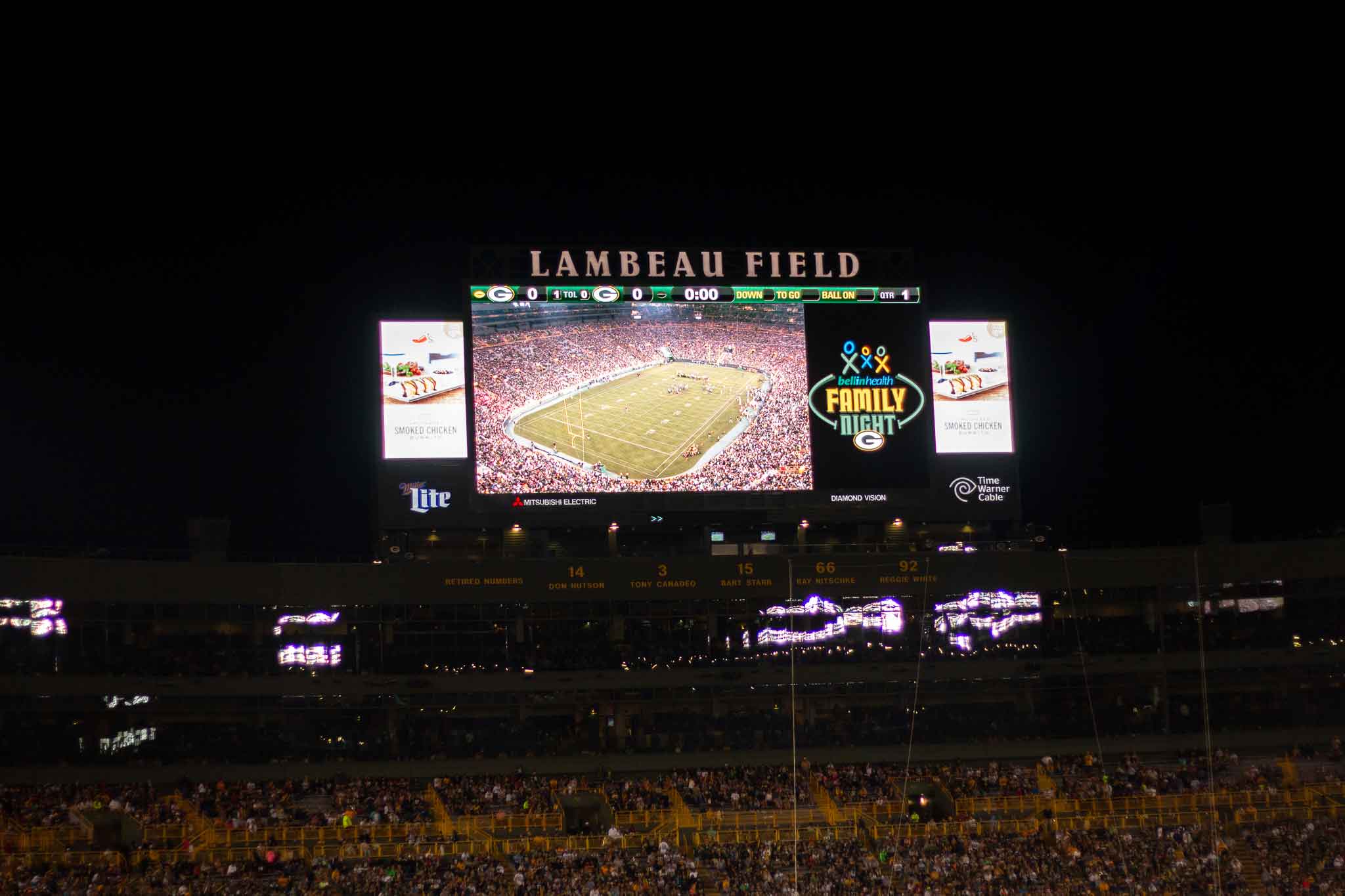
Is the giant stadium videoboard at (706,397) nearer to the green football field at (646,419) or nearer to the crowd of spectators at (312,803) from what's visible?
the green football field at (646,419)

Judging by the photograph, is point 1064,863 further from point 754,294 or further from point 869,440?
point 754,294

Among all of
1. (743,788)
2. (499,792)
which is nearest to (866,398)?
(743,788)

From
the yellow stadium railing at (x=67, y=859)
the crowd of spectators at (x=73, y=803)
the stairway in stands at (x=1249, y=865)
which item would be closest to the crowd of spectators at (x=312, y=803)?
the crowd of spectators at (x=73, y=803)

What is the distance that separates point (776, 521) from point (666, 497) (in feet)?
9.57

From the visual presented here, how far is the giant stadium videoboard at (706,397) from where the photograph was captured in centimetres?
3588

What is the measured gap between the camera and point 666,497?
36.1 meters

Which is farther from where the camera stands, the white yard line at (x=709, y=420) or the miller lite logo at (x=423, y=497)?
the white yard line at (x=709, y=420)

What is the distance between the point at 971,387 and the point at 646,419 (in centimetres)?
847

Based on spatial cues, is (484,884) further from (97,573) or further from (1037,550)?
(1037,550)

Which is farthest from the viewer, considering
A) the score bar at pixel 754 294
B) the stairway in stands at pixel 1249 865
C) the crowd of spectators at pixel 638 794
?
the score bar at pixel 754 294

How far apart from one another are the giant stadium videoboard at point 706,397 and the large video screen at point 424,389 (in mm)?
64

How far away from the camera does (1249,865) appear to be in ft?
101

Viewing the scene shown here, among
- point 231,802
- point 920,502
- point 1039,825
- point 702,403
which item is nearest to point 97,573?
point 231,802

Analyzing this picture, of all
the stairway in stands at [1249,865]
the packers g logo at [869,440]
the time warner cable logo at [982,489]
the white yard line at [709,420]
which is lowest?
the stairway in stands at [1249,865]
